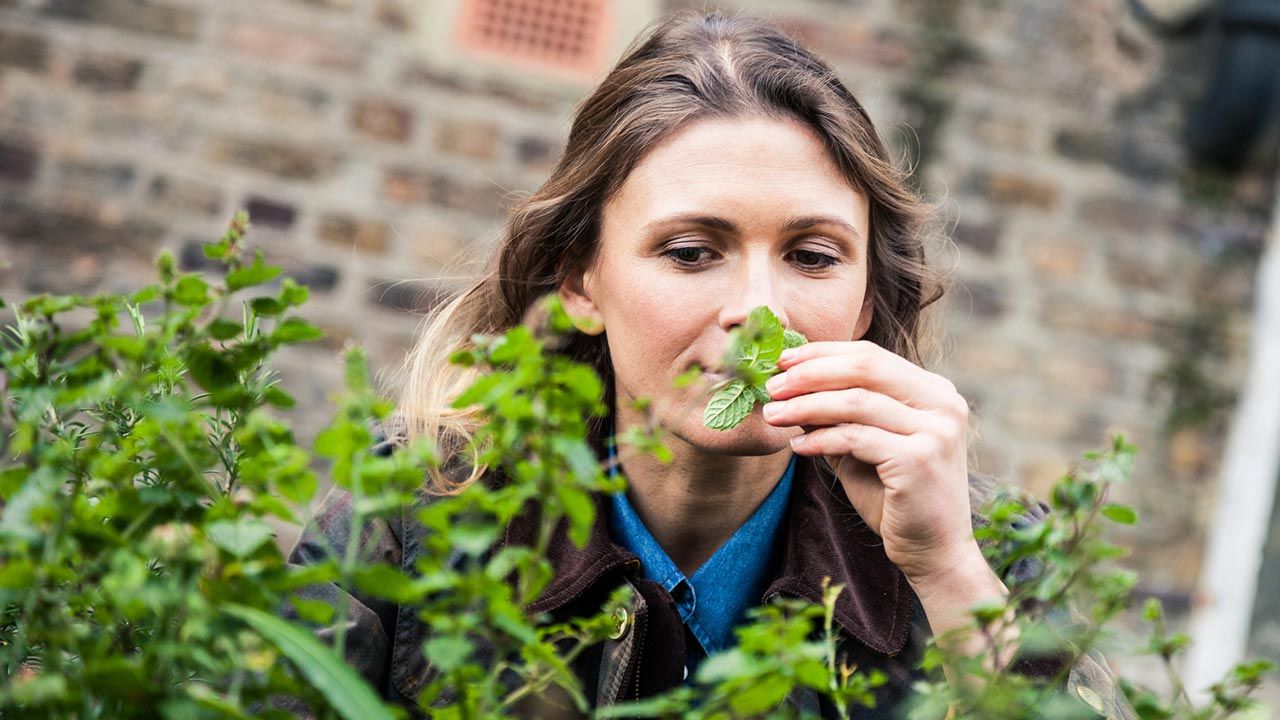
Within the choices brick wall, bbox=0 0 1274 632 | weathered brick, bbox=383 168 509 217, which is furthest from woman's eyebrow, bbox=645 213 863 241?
weathered brick, bbox=383 168 509 217

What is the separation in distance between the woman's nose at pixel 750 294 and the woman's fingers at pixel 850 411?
17 centimetres

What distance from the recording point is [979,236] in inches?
153

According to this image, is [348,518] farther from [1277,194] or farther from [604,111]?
[1277,194]

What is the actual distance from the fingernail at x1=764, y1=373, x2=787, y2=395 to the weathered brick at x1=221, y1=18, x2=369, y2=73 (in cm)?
237

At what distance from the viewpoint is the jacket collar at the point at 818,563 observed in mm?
1895

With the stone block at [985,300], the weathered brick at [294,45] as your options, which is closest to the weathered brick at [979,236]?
the stone block at [985,300]

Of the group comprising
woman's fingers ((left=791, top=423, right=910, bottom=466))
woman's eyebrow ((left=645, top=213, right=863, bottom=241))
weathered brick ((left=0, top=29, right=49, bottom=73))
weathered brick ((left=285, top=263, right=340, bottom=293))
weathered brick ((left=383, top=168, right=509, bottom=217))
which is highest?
woman's eyebrow ((left=645, top=213, right=863, bottom=241))

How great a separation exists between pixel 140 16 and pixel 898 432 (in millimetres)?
2778

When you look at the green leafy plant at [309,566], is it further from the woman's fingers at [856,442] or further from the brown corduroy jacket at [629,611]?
the brown corduroy jacket at [629,611]

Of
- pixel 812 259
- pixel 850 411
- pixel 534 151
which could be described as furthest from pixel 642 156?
pixel 534 151

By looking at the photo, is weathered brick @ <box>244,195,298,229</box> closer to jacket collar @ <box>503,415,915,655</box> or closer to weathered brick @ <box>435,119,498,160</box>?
weathered brick @ <box>435,119,498,160</box>

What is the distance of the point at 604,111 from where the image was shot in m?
2.24

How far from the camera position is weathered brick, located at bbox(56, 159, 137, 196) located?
3.49m

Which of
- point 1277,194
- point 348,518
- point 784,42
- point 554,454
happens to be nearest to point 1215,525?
point 1277,194
